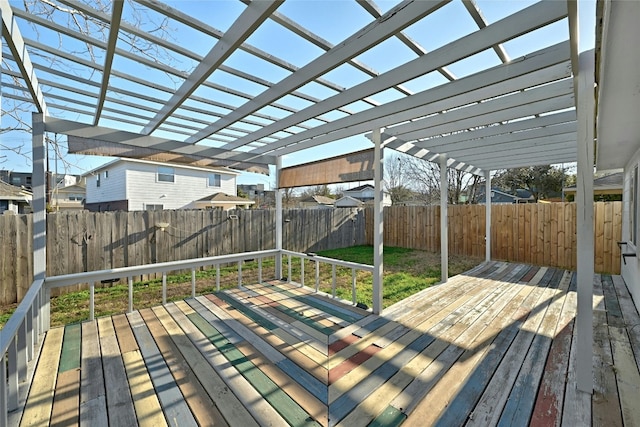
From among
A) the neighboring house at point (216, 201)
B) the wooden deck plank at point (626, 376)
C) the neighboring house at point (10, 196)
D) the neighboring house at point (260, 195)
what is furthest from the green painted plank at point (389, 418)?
the neighboring house at point (260, 195)

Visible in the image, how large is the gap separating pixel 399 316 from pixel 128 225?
520 cm

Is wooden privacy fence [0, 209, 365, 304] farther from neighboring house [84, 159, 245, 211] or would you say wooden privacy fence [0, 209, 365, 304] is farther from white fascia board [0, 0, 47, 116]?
neighboring house [84, 159, 245, 211]

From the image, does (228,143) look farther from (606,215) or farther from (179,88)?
(606,215)

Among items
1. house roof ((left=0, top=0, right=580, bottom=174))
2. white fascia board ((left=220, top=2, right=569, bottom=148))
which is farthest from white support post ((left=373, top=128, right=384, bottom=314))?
white fascia board ((left=220, top=2, right=569, bottom=148))

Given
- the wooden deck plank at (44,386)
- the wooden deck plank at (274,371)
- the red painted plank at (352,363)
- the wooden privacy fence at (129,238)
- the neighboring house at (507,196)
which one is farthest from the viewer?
the neighboring house at (507,196)

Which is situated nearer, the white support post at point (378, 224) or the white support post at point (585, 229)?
the white support post at point (585, 229)

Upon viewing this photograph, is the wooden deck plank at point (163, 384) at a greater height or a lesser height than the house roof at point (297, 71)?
lesser

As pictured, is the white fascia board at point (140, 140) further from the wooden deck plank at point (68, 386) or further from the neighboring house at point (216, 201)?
the neighboring house at point (216, 201)

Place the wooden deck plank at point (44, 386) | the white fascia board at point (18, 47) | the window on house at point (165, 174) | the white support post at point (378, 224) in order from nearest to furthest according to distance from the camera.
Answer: the white fascia board at point (18, 47)
the wooden deck plank at point (44, 386)
the white support post at point (378, 224)
the window on house at point (165, 174)

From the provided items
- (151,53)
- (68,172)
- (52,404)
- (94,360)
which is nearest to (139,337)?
(94,360)

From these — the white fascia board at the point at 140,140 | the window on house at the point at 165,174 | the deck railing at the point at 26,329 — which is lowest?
the deck railing at the point at 26,329

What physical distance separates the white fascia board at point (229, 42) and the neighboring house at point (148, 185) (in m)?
9.64

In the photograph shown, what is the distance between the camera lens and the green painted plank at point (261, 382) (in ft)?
6.08

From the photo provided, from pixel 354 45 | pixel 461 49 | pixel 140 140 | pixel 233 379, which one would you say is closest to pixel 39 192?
pixel 140 140
